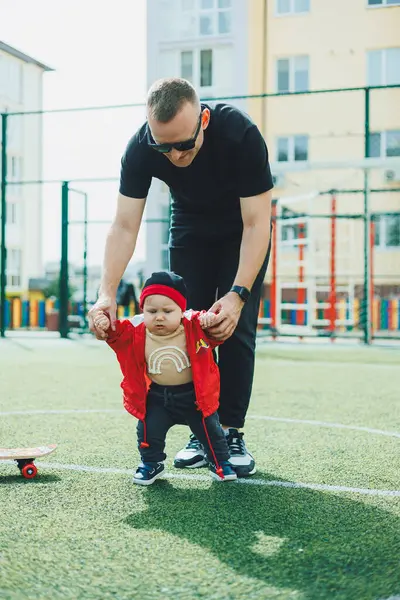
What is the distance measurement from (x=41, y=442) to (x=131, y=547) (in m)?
1.46

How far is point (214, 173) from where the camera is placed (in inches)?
109

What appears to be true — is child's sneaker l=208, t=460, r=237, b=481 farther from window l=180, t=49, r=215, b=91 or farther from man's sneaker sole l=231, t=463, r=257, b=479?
window l=180, t=49, r=215, b=91

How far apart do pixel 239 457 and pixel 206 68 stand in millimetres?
17682

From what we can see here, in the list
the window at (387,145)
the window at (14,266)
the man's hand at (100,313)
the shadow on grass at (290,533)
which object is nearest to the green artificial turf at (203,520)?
the shadow on grass at (290,533)

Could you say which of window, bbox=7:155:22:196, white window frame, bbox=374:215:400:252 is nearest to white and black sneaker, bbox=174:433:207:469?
white window frame, bbox=374:215:400:252

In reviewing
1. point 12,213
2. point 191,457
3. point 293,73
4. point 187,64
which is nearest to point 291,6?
point 293,73

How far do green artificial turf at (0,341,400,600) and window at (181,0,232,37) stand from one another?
646 inches

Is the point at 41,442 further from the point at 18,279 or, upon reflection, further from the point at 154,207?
the point at 18,279

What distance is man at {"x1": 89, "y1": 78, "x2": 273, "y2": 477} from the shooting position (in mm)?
2498

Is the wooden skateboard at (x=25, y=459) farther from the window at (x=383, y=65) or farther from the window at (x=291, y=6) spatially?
the window at (x=291, y=6)

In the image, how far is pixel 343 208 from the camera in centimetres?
1747

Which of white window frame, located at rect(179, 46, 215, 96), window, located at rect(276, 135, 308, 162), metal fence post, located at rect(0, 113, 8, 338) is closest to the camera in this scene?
metal fence post, located at rect(0, 113, 8, 338)

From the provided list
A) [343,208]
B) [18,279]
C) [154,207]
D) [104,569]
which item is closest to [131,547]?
[104,569]

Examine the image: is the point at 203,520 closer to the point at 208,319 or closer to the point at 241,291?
the point at 208,319
